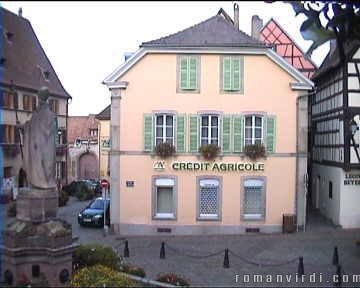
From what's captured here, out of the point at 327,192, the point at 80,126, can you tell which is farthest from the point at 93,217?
the point at 80,126

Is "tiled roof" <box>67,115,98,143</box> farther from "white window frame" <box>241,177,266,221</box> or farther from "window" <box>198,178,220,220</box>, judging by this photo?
"white window frame" <box>241,177,266,221</box>

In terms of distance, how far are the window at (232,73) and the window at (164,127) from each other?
262 cm

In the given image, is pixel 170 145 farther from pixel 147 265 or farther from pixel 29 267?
pixel 29 267

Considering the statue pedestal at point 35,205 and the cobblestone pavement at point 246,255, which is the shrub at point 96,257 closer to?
the statue pedestal at point 35,205

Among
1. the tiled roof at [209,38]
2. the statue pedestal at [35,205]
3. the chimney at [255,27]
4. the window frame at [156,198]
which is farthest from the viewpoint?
the chimney at [255,27]

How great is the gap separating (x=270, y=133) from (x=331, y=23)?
18.6 meters

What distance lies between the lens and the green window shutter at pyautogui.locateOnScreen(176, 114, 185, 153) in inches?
853

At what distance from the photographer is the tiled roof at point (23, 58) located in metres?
35.8

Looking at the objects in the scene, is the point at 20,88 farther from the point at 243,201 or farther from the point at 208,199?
the point at 243,201

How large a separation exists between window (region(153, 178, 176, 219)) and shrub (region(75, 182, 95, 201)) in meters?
16.1

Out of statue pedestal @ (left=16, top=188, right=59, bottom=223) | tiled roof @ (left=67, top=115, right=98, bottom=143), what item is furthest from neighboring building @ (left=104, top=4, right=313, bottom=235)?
tiled roof @ (left=67, top=115, right=98, bottom=143)

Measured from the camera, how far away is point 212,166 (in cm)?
2170

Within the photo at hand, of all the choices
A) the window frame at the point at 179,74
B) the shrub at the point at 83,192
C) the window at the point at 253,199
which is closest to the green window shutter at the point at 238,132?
the window at the point at 253,199

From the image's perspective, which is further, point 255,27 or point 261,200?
point 255,27
